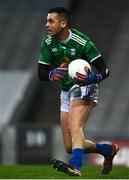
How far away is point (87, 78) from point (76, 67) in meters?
0.18

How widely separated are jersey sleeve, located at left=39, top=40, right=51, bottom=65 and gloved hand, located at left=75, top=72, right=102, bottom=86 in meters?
0.44

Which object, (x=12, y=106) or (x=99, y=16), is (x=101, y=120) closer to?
(x=12, y=106)

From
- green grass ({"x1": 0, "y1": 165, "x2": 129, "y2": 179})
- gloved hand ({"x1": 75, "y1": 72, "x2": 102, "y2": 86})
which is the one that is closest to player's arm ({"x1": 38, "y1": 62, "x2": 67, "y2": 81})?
gloved hand ({"x1": 75, "y1": 72, "x2": 102, "y2": 86})

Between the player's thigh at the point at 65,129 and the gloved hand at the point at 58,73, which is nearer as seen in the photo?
the gloved hand at the point at 58,73

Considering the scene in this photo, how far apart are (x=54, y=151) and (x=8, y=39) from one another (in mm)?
8541

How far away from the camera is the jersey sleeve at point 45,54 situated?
905 centimetres

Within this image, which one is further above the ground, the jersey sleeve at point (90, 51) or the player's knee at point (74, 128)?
the jersey sleeve at point (90, 51)

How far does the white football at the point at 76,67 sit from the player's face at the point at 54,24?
415 millimetres

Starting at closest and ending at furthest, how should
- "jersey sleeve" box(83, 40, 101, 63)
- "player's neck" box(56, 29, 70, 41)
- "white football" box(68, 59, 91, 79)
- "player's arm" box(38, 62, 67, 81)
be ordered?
"white football" box(68, 59, 91, 79) < "player's arm" box(38, 62, 67, 81) < "jersey sleeve" box(83, 40, 101, 63) < "player's neck" box(56, 29, 70, 41)

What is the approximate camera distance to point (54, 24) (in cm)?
903

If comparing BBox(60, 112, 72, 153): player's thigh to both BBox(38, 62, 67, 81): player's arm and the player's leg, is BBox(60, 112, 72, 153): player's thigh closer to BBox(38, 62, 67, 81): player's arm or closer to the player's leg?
the player's leg

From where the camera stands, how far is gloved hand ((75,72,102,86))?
880 cm

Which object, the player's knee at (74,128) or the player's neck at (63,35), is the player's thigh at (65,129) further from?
the player's neck at (63,35)

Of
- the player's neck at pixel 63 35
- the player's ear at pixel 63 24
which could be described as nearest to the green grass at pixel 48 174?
the player's neck at pixel 63 35
